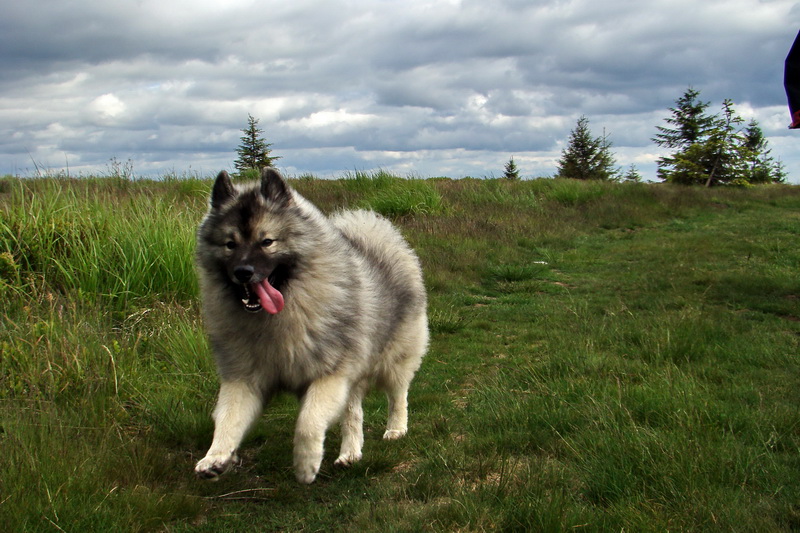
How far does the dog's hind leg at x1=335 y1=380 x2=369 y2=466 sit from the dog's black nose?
99 cm

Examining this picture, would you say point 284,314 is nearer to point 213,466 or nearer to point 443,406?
point 213,466

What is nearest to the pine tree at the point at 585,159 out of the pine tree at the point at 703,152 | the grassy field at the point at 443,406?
the pine tree at the point at 703,152

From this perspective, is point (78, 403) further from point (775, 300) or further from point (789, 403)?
point (775, 300)

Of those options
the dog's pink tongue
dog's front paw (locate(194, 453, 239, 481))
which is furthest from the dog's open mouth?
dog's front paw (locate(194, 453, 239, 481))

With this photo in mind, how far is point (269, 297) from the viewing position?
3094 millimetres

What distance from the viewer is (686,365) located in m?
4.43

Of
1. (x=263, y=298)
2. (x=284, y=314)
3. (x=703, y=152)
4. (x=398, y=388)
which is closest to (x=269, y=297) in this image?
(x=263, y=298)

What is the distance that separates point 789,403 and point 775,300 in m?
A: 3.66

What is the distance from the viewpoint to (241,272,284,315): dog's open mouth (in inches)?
121

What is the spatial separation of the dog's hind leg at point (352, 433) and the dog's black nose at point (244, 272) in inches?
39.1

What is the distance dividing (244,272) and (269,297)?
0.20 m

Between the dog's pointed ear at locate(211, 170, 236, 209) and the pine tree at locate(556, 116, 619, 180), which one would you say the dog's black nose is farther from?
the pine tree at locate(556, 116, 619, 180)

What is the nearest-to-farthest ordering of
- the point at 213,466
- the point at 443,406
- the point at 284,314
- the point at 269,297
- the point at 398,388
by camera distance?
the point at 213,466
the point at 269,297
the point at 284,314
the point at 398,388
the point at 443,406

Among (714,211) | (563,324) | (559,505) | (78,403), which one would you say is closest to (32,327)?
(78,403)
